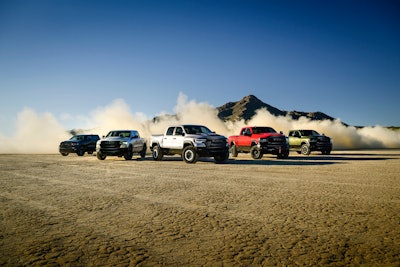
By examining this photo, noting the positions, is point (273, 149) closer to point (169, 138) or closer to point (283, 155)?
point (283, 155)

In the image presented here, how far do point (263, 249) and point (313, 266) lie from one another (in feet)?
1.92

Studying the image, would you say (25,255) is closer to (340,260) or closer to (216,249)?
(216,249)

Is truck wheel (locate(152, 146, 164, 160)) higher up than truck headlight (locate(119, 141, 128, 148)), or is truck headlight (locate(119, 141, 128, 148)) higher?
truck headlight (locate(119, 141, 128, 148))

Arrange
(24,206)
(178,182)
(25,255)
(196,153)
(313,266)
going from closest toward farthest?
(313,266) → (25,255) → (24,206) → (178,182) → (196,153)

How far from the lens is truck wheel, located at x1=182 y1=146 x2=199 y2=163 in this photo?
610 inches

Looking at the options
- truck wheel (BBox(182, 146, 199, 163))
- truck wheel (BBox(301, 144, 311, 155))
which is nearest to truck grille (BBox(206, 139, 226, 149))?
truck wheel (BBox(182, 146, 199, 163))

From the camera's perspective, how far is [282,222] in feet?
14.2

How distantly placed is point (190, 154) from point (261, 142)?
4.88m

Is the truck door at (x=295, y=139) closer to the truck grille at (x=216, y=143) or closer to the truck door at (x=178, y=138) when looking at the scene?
the truck grille at (x=216, y=143)

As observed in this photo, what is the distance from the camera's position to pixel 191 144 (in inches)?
619

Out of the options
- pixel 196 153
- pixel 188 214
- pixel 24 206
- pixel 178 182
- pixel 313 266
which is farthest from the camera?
pixel 196 153

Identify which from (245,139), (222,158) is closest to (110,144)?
Answer: (222,158)

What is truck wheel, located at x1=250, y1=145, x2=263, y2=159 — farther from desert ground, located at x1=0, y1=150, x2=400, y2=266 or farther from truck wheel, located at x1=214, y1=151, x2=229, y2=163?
desert ground, located at x1=0, y1=150, x2=400, y2=266

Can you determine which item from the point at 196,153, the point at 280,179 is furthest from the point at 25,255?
the point at 196,153
